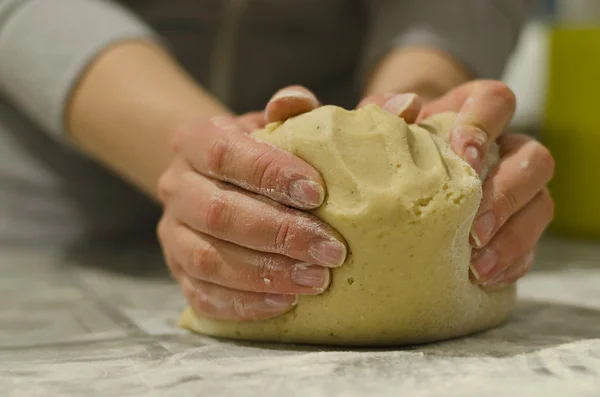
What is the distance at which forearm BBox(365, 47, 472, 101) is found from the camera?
98cm

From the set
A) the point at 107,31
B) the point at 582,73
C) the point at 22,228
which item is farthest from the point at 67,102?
the point at 582,73

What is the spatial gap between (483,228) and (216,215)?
0.25 m

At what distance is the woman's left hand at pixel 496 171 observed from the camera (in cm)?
66

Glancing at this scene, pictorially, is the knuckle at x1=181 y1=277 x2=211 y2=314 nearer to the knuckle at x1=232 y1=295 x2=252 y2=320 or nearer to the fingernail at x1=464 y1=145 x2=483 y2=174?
the knuckle at x1=232 y1=295 x2=252 y2=320

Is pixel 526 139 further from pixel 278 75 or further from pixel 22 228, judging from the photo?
pixel 22 228

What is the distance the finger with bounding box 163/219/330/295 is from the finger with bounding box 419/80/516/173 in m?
0.18

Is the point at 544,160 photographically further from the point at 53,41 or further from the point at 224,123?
the point at 53,41

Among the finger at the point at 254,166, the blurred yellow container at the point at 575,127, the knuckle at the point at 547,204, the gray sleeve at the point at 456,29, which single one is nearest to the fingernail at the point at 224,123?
the finger at the point at 254,166

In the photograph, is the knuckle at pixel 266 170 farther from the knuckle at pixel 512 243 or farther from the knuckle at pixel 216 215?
the knuckle at pixel 512 243

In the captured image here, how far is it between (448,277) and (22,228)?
3.02ft

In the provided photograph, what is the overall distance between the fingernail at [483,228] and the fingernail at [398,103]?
0.13 metres

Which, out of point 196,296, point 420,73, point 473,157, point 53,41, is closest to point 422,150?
point 473,157

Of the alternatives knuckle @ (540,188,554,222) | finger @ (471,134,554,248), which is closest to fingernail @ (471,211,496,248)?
finger @ (471,134,554,248)

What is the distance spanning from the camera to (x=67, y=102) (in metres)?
0.98
